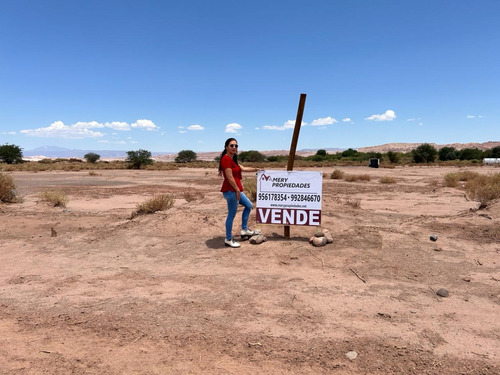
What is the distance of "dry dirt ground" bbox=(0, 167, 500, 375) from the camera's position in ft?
10.7

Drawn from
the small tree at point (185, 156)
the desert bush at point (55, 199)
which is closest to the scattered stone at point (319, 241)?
the desert bush at point (55, 199)

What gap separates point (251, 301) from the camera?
450 cm

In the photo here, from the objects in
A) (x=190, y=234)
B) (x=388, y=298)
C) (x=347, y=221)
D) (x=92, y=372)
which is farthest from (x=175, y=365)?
(x=347, y=221)

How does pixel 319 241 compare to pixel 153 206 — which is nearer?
pixel 319 241

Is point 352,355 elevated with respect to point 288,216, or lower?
lower

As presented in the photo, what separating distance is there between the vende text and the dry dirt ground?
418mm

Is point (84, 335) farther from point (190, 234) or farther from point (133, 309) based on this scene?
point (190, 234)

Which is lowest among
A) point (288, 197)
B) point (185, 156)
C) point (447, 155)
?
point (288, 197)

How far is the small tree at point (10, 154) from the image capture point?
66438 millimetres

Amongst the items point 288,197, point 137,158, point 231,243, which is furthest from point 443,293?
point 137,158

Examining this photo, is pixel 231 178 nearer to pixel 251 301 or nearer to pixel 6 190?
pixel 251 301

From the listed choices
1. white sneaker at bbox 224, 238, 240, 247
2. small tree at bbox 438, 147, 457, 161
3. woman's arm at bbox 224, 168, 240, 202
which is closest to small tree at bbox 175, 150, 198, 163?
small tree at bbox 438, 147, 457, 161

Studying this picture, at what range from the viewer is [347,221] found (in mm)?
8867

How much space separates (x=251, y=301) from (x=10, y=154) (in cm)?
7697
